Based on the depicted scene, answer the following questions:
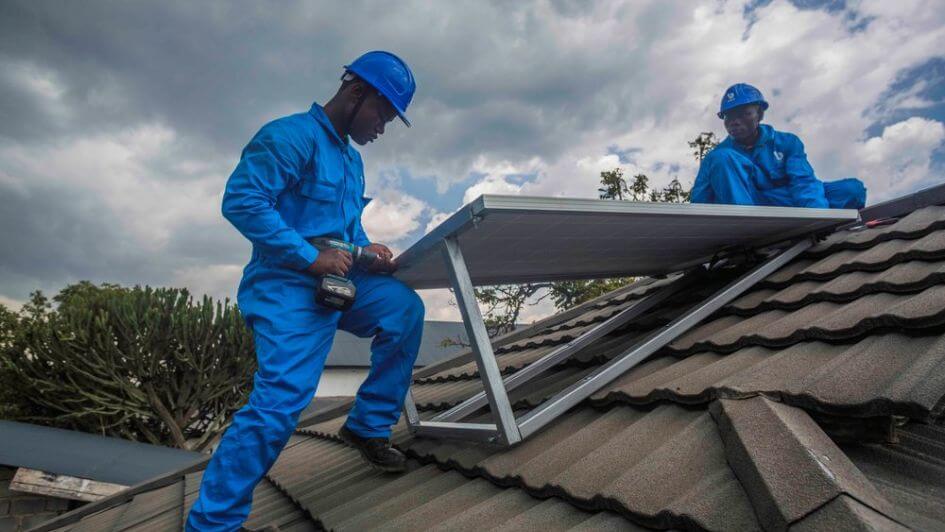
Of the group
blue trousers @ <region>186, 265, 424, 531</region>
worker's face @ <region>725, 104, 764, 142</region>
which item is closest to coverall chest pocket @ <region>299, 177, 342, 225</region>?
blue trousers @ <region>186, 265, 424, 531</region>

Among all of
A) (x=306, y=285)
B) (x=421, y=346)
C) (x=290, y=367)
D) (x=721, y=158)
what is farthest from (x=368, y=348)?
(x=290, y=367)

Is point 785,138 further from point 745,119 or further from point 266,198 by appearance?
point 266,198

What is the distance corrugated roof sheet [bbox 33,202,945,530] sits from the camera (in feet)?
3.34

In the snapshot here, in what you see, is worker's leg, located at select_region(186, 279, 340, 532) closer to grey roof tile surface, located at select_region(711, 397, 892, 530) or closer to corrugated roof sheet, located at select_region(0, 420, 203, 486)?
grey roof tile surface, located at select_region(711, 397, 892, 530)

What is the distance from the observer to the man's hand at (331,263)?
2049mm

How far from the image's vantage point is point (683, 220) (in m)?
1.95

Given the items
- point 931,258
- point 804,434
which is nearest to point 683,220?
point 931,258

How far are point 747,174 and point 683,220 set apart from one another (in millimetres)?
1475

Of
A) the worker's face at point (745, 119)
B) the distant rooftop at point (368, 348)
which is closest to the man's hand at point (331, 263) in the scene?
the worker's face at point (745, 119)

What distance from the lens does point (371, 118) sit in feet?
7.98

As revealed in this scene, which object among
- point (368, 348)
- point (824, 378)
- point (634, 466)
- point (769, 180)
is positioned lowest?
point (634, 466)

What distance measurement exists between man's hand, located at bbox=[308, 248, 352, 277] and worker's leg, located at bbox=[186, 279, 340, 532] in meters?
0.07

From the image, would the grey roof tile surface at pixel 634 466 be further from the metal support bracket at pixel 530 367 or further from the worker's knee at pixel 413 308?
the worker's knee at pixel 413 308

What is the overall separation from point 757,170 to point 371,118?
83.6 inches
